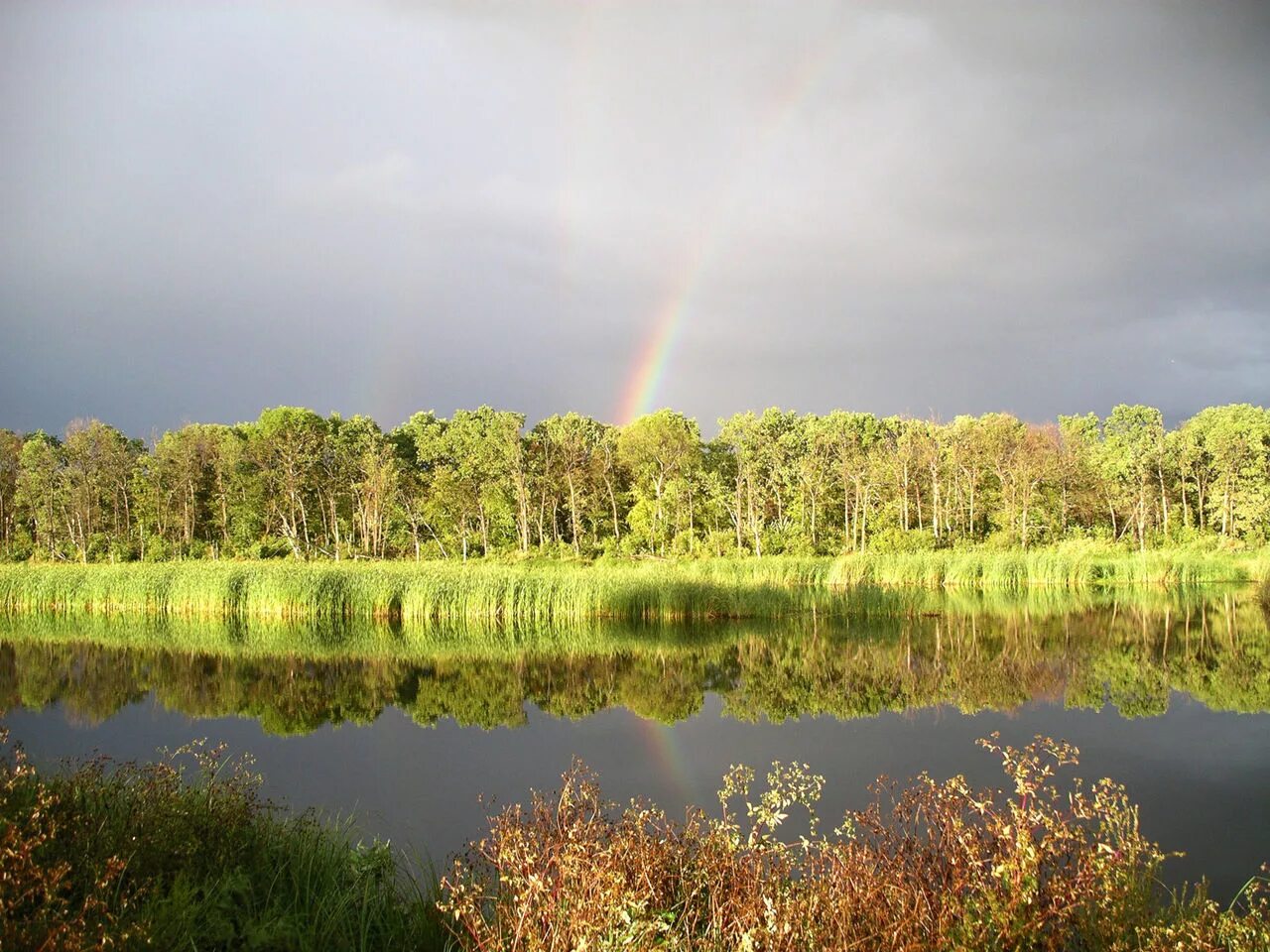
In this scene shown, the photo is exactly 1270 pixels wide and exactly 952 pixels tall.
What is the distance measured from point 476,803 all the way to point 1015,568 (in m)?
24.7

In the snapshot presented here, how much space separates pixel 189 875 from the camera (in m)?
4.63

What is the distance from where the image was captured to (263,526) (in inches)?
1869

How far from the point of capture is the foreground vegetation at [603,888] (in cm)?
334

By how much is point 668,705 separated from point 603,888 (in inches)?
389

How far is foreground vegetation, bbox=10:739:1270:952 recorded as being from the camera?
3340 mm

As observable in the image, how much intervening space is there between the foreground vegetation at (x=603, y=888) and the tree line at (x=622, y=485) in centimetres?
3404

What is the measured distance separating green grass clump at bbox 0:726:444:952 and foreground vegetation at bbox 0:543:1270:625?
1524 cm

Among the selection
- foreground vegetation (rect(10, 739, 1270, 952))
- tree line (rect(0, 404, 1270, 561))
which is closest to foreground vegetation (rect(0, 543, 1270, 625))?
tree line (rect(0, 404, 1270, 561))

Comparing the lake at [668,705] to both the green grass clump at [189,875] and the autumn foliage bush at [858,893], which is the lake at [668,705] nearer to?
the green grass clump at [189,875]

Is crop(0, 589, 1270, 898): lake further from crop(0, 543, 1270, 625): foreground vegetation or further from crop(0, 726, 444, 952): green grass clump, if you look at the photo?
crop(0, 726, 444, 952): green grass clump

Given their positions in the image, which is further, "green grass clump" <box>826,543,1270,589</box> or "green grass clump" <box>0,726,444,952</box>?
"green grass clump" <box>826,543,1270,589</box>

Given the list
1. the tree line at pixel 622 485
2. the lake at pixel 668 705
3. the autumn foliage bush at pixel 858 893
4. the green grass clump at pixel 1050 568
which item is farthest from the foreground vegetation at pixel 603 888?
the tree line at pixel 622 485

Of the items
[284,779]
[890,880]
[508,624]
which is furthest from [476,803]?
[508,624]

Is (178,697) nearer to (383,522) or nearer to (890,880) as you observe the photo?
(890,880)
